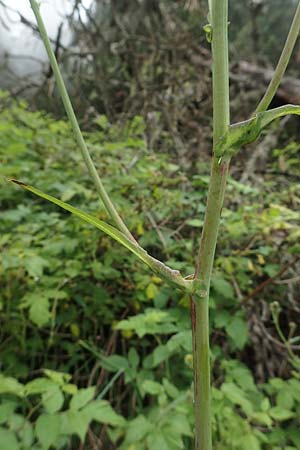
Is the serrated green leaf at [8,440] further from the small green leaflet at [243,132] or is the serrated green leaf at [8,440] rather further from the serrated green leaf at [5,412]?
the small green leaflet at [243,132]

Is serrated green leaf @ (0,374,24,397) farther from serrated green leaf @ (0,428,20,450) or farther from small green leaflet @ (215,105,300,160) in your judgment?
small green leaflet @ (215,105,300,160)

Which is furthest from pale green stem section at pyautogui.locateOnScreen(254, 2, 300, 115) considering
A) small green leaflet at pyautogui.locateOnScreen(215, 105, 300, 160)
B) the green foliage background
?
the green foliage background

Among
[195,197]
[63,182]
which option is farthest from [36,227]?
[195,197]

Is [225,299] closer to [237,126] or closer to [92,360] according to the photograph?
[92,360]

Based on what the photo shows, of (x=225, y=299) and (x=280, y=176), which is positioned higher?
(x=280, y=176)

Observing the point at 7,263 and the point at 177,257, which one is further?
the point at 177,257

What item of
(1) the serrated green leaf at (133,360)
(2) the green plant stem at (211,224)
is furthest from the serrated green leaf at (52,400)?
(2) the green plant stem at (211,224)
